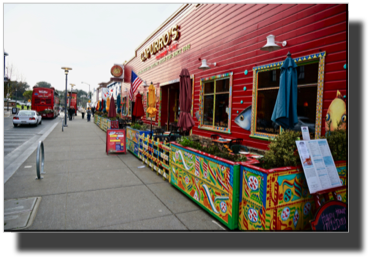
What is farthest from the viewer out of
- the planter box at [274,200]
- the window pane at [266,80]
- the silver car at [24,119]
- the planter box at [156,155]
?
the silver car at [24,119]

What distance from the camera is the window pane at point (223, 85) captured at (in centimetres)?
913

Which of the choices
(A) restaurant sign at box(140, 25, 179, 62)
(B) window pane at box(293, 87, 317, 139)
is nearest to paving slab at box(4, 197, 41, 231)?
(B) window pane at box(293, 87, 317, 139)

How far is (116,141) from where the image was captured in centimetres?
1027

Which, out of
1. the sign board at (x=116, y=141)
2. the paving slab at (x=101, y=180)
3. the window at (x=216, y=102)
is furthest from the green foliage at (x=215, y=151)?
the sign board at (x=116, y=141)

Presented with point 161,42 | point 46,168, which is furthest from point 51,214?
point 161,42

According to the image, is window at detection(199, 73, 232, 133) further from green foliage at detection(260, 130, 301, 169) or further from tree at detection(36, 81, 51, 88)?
tree at detection(36, 81, 51, 88)

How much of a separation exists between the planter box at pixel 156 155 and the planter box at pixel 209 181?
0.80 meters

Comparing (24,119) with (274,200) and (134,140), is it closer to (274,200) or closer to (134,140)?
(134,140)

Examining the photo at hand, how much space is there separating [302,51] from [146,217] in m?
5.37

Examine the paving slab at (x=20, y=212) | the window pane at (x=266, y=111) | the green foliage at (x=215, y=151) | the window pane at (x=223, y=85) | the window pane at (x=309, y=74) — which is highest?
the window pane at (x=223, y=85)

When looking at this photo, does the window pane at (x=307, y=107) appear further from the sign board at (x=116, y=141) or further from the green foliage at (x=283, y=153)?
the sign board at (x=116, y=141)

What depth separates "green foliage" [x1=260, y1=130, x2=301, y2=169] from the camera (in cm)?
369

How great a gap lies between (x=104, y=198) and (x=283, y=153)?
3763 millimetres

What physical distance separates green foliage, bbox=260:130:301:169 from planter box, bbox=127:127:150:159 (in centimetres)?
603
